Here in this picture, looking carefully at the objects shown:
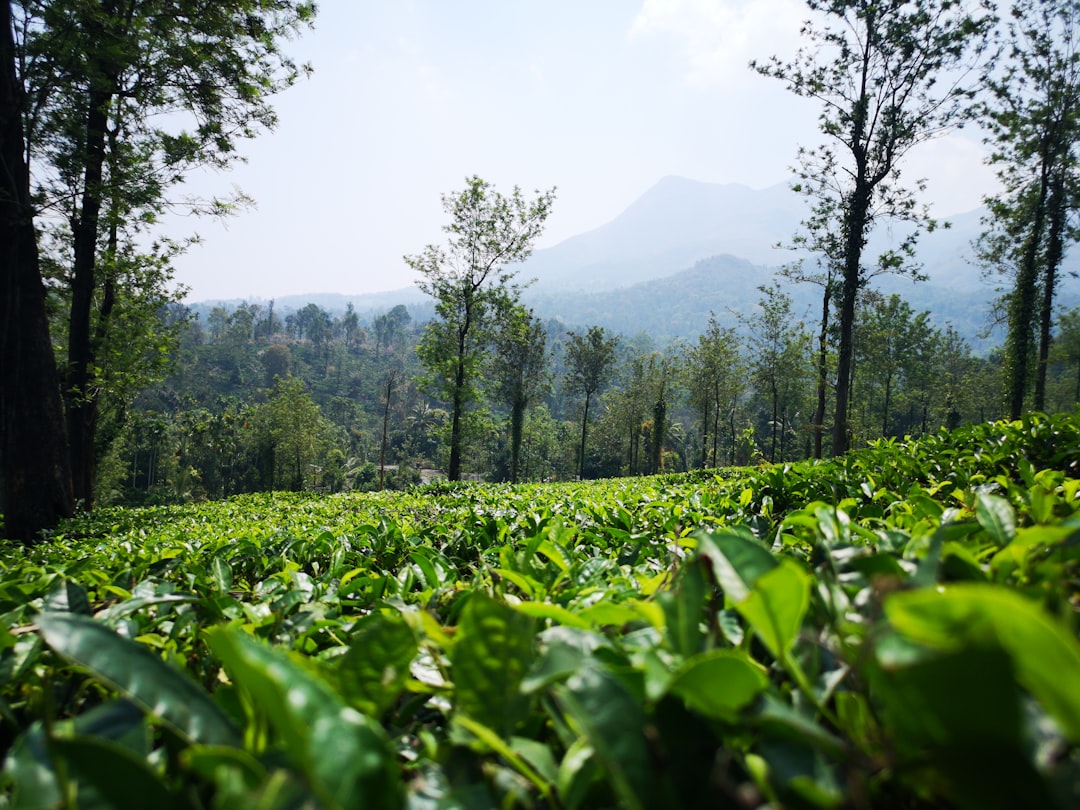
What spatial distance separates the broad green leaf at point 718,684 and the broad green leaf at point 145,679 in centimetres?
44

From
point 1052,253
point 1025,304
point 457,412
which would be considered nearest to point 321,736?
point 457,412

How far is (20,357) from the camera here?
20.9ft

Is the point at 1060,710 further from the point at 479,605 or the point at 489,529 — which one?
the point at 489,529

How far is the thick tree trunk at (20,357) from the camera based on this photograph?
6.39 metres

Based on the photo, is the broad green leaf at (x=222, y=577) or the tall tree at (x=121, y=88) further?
the tall tree at (x=121, y=88)

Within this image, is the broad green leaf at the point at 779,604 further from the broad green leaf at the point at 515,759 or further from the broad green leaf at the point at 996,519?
the broad green leaf at the point at 996,519

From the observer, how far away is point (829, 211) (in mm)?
16203

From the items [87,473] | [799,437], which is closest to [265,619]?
[87,473]

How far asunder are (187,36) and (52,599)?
1003 cm

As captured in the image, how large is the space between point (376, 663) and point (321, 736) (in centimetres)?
20

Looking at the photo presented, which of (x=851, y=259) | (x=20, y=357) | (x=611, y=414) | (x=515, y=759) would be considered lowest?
(x=611, y=414)

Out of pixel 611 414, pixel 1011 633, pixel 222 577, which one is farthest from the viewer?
pixel 611 414

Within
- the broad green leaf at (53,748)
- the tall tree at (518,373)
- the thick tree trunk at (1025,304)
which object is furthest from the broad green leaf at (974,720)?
the tall tree at (518,373)

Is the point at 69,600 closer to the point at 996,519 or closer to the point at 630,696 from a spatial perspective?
the point at 630,696
